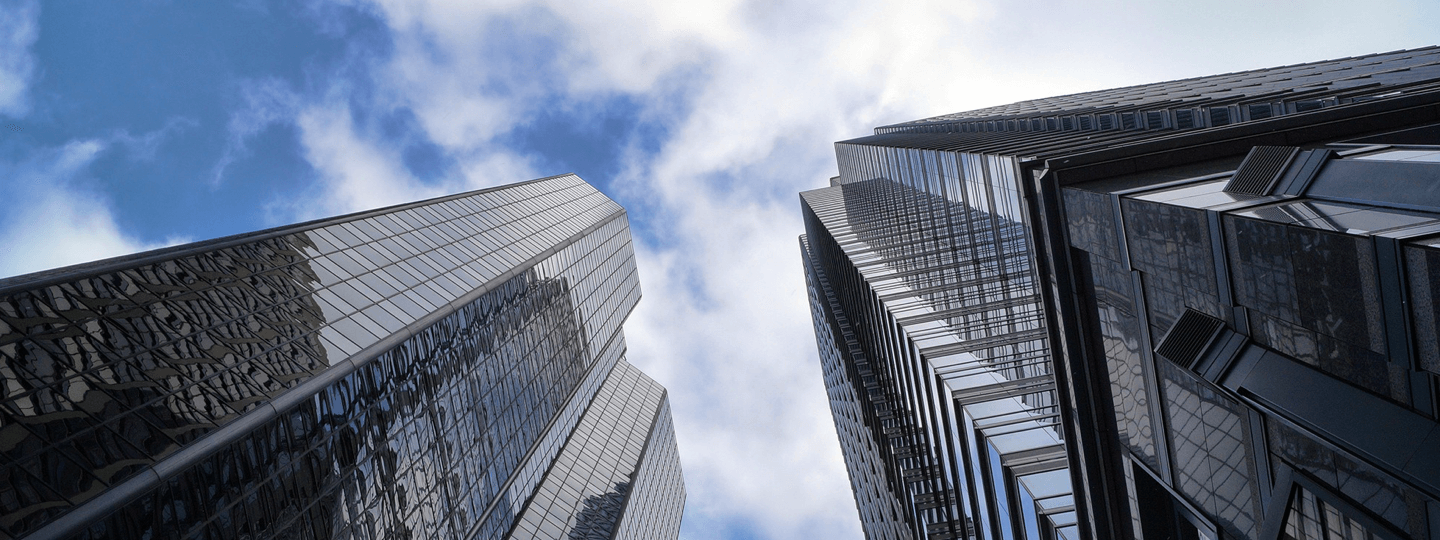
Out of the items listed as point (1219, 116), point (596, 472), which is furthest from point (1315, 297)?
point (596, 472)

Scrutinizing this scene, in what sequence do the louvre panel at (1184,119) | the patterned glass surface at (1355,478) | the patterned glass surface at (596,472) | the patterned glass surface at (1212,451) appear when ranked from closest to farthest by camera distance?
1. the patterned glass surface at (1355,478)
2. the patterned glass surface at (1212,451)
3. the louvre panel at (1184,119)
4. the patterned glass surface at (596,472)

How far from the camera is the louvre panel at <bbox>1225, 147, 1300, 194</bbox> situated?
366 inches

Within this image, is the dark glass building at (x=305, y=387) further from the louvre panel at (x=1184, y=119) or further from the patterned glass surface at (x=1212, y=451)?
the louvre panel at (x=1184, y=119)

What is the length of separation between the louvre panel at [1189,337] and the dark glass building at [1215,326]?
3 cm

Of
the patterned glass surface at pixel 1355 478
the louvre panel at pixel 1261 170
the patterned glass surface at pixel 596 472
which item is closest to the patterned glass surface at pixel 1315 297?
the patterned glass surface at pixel 1355 478

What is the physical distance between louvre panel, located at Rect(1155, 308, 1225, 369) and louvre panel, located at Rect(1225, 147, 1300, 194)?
5.78 ft

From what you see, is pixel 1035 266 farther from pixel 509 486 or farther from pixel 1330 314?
pixel 509 486

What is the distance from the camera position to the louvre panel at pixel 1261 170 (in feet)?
30.5

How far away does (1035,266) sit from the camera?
51.9ft

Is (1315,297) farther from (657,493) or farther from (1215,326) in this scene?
(657,493)

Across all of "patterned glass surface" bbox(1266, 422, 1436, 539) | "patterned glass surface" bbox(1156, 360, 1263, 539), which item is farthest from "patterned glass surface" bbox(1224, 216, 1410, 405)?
"patterned glass surface" bbox(1156, 360, 1263, 539)

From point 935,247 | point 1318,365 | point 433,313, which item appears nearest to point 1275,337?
point 1318,365

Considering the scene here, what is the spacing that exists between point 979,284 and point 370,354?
30259 mm

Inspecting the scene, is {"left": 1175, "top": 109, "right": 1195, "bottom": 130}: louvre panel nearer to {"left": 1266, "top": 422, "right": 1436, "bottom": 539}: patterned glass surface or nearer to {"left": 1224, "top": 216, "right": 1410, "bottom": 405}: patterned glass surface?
{"left": 1224, "top": 216, "right": 1410, "bottom": 405}: patterned glass surface
